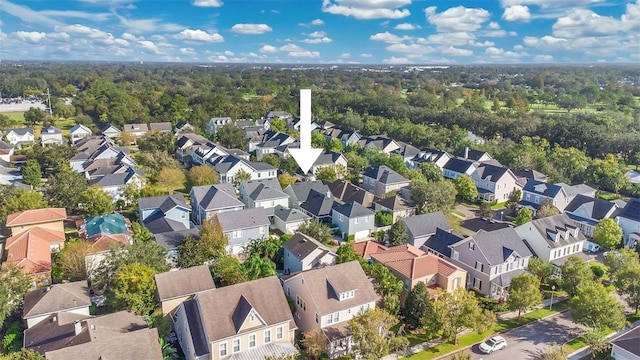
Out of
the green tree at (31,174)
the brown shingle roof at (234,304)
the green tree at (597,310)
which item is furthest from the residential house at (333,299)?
the green tree at (31,174)

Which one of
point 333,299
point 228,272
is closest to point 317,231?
point 228,272

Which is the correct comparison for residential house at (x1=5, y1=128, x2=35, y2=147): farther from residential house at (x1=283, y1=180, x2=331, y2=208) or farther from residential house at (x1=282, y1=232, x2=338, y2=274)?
residential house at (x1=282, y1=232, x2=338, y2=274)

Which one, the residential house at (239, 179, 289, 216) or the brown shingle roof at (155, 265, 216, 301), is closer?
the brown shingle roof at (155, 265, 216, 301)

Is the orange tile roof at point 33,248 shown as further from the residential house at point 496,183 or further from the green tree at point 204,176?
the residential house at point 496,183

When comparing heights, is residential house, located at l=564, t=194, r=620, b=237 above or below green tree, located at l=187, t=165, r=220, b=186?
below

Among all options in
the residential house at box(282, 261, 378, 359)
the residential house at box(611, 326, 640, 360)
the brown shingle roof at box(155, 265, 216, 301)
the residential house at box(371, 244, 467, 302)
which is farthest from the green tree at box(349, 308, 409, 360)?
the residential house at box(611, 326, 640, 360)

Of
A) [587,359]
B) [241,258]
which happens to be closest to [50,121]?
[241,258]
